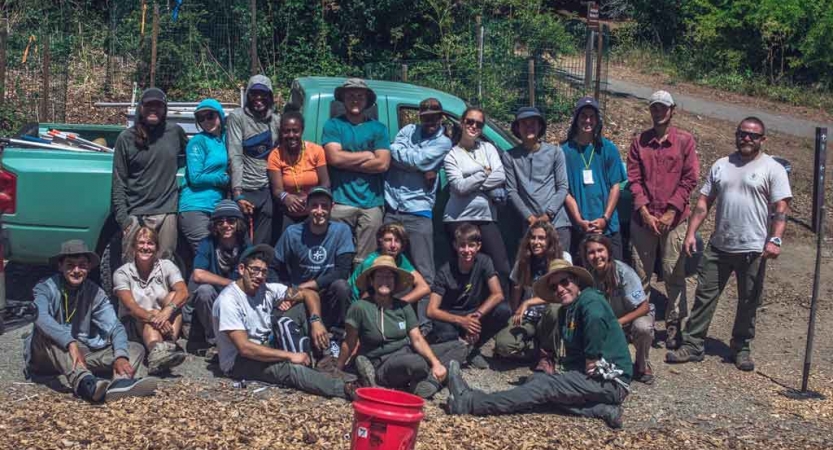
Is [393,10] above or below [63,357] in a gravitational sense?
above

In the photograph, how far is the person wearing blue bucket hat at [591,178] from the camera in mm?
8477

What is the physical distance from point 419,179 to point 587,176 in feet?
4.72

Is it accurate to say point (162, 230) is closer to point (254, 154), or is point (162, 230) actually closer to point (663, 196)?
point (254, 154)

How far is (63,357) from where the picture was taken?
6816 mm

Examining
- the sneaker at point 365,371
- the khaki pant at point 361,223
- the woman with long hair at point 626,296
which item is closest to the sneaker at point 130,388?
the sneaker at point 365,371

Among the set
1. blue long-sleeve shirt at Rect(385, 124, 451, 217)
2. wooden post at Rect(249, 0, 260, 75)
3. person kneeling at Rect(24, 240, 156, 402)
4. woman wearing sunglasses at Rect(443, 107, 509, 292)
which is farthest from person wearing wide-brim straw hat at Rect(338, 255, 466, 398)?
wooden post at Rect(249, 0, 260, 75)

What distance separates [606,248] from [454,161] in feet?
4.70

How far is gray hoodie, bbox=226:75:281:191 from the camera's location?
26.9 feet

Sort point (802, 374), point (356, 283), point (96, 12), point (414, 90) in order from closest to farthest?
1. point (356, 283)
2. point (802, 374)
3. point (414, 90)
4. point (96, 12)

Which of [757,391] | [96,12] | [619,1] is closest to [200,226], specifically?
[757,391]

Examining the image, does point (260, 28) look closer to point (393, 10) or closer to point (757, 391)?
point (393, 10)

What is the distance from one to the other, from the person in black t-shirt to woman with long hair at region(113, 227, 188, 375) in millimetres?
Result: 1922

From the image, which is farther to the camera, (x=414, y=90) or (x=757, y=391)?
(x=414, y=90)

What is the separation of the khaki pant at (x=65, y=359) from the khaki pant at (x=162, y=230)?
1080 mm
